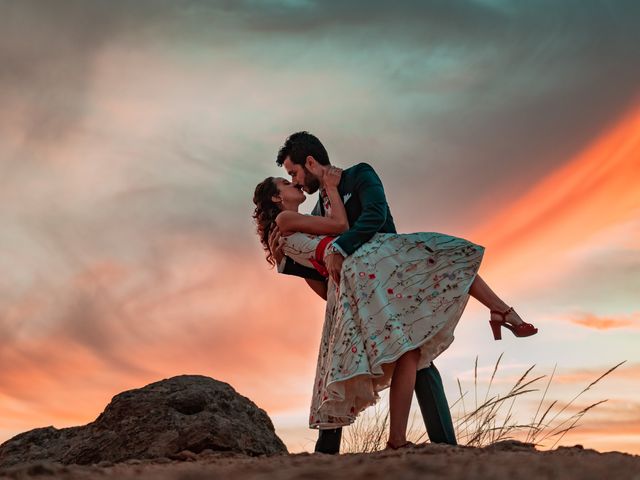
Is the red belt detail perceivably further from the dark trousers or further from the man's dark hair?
the dark trousers

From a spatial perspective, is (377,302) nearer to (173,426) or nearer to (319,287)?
(319,287)

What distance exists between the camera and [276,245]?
596 cm

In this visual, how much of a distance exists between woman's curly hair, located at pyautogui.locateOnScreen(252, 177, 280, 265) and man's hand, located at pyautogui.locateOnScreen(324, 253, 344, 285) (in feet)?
2.54

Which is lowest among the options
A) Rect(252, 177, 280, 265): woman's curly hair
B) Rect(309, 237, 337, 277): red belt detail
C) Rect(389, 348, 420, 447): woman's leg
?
Rect(389, 348, 420, 447): woman's leg

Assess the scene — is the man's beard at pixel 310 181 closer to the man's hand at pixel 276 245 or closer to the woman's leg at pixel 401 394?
the man's hand at pixel 276 245

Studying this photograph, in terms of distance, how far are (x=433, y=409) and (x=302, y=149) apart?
2.07m

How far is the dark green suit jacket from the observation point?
544 cm

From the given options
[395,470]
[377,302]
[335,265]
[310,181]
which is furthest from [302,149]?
[395,470]

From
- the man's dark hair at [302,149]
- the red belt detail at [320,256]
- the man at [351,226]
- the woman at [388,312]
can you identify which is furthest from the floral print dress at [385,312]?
the man's dark hair at [302,149]

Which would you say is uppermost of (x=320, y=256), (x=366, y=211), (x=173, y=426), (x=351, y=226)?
(x=351, y=226)

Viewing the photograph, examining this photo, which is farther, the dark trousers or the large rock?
the large rock

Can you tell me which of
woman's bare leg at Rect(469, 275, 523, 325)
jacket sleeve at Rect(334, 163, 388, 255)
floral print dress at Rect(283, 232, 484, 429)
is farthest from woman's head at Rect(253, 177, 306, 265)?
woman's bare leg at Rect(469, 275, 523, 325)

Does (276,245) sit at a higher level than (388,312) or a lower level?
higher

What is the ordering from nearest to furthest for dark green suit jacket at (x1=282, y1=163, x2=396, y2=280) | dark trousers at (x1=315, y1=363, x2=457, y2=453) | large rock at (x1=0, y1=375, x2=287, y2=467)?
1. dark trousers at (x1=315, y1=363, x2=457, y2=453)
2. dark green suit jacket at (x1=282, y1=163, x2=396, y2=280)
3. large rock at (x1=0, y1=375, x2=287, y2=467)
